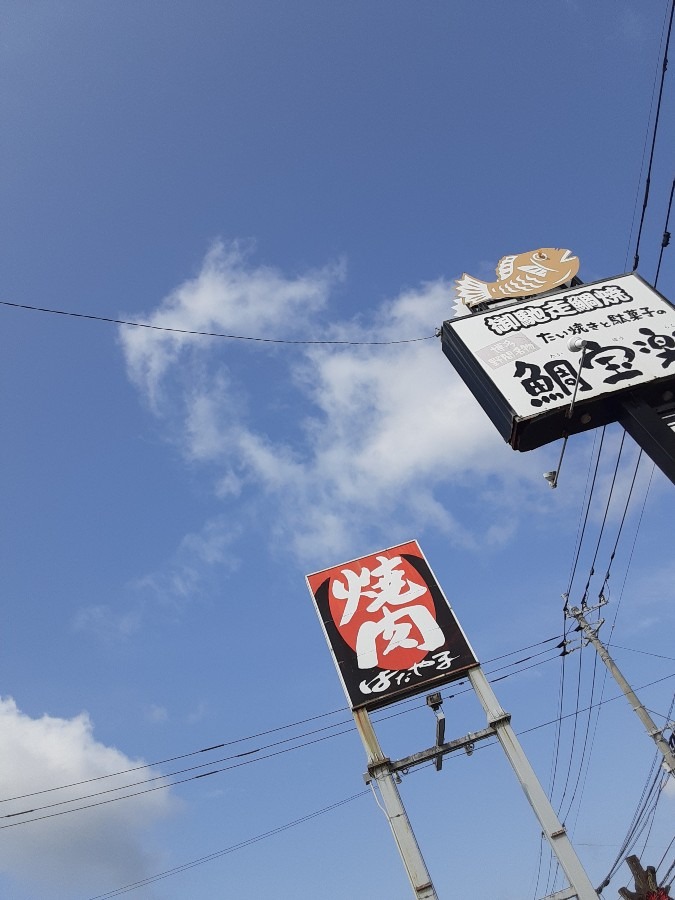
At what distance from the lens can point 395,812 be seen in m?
11.4

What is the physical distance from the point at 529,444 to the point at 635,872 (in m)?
13.7

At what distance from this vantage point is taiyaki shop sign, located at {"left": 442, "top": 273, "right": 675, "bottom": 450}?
1002cm

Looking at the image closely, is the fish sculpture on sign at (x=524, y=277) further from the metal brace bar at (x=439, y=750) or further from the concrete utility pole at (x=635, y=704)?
the concrete utility pole at (x=635, y=704)

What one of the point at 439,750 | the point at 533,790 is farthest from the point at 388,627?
the point at 533,790

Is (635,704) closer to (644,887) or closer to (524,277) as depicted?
(644,887)

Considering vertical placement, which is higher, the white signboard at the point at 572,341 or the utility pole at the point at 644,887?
the white signboard at the point at 572,341

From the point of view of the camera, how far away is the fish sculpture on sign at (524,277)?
13242mm

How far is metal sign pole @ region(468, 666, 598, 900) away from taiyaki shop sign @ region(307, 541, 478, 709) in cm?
62

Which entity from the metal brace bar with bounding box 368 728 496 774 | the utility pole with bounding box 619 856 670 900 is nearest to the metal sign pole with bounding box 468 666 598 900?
the metal brace bar with bounding box 368 728 496 774

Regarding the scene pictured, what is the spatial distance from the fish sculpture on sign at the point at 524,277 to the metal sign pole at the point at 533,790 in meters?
8.25

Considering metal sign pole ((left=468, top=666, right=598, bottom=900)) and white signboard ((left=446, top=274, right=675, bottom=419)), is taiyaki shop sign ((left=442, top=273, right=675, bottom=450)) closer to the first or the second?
white signboard ((left=446, top=274, right=675, bottom=419))

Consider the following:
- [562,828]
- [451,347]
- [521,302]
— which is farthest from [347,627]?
[521,302]

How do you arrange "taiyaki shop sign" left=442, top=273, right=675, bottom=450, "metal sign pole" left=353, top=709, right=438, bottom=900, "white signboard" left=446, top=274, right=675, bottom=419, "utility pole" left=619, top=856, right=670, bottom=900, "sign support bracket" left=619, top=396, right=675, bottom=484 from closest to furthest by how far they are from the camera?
"sign support bracket" left=619, top=396, right=675, bottom=484 < "taiyaki shop sign" left=442, top=273, right=675, bottom=450 < "white signboard" left=446, top=274, right=675, bottom=419 < "metal sign pole" left=353, top=709, right=438, bottom=900 < "utility pole" left=619, top=856, right=670, bottom=900

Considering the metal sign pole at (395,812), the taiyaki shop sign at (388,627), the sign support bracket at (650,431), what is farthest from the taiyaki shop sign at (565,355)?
the metal sign pole at (395,812)
